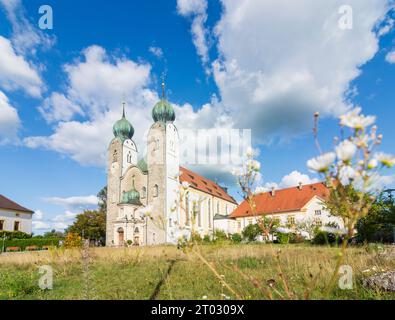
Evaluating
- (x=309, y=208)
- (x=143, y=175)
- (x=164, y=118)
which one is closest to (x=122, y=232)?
(x=143, y=175)

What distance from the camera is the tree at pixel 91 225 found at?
41.1m

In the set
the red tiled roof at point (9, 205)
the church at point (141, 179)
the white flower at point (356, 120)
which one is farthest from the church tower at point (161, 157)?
the white flower at point (356, 120)

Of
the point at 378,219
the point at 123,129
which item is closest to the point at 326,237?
the point at 378,219

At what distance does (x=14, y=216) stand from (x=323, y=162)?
157 ft

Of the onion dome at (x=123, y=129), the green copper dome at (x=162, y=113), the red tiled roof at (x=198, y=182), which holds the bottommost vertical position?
the red tiled roof at (x=198, y=182)

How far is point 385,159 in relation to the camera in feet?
4.16

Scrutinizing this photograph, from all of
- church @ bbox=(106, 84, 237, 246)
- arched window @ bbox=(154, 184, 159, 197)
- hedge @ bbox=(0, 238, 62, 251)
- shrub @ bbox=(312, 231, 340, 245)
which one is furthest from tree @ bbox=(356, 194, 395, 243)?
hedge @ bbox=(0, 238, 62, 251)

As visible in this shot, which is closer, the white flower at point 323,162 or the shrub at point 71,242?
the white flower at point 323,162

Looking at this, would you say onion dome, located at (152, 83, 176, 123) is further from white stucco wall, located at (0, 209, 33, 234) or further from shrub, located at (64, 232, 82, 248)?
shrub, located at (64, 232, 82, 248)

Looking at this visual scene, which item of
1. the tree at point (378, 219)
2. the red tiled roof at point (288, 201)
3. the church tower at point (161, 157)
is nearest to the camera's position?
the tree at point (378, 219)

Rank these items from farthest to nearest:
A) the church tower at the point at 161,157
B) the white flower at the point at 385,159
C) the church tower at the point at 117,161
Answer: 1. the church tower at the point at 117,161
2. the church tower at the point at 161,157
3. the white flower at the point at 385,159

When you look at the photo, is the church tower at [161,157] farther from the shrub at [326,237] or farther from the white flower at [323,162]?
the white flower at [323,162]

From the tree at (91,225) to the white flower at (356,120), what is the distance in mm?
44085
